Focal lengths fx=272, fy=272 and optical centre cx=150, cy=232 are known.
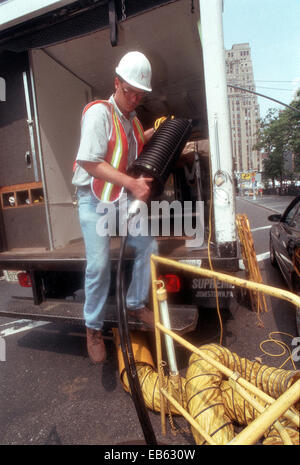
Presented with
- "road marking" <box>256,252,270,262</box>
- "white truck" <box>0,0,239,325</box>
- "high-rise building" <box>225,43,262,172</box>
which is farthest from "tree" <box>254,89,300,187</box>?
"high-rise building" <box>225,43,262,172</box>

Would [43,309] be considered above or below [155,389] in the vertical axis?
above

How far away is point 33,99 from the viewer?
289 cm

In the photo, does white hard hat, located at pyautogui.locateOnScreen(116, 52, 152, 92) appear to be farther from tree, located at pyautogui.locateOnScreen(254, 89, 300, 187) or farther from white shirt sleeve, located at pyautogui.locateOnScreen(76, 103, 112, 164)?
tree, located at pyautogui.locateOnScreen(254, 89, 300, 187)

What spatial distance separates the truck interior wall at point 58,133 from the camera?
2975mm

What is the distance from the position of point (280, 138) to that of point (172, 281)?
3064 cm

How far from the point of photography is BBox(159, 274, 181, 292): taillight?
2.34 m

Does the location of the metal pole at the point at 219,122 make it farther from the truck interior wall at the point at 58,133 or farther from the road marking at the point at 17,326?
the road marking at the point at 17,326

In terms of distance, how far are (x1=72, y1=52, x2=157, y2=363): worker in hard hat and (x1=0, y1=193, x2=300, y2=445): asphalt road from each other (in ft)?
1.27

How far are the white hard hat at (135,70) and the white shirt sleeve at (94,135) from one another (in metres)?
0.25

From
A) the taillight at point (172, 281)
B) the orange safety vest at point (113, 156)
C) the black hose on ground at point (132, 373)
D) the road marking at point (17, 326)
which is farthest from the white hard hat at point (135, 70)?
the road marking at point (17, 326)

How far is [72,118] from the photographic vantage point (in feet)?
11.4

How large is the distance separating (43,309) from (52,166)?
157 centimetres
